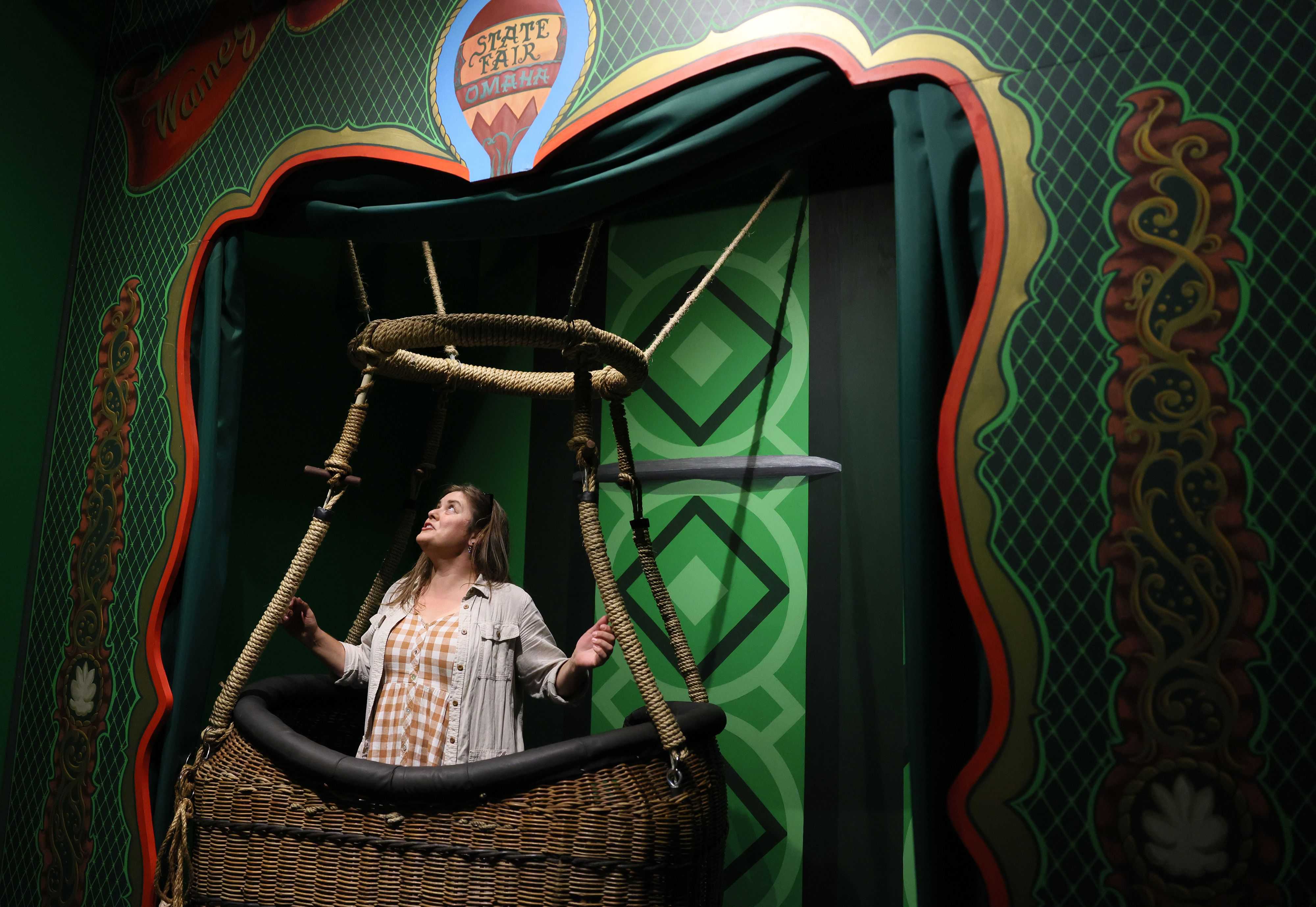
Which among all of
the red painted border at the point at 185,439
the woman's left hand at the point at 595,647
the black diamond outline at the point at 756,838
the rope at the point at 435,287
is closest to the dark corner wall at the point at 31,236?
the red painted border at the point at 185,439

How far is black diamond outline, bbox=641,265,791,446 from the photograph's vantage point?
8.60 feet

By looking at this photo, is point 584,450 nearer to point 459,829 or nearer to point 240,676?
point 459,829

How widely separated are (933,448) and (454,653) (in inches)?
43.7

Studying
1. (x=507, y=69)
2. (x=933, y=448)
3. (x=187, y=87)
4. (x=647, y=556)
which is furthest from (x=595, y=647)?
(x=187, y=87)

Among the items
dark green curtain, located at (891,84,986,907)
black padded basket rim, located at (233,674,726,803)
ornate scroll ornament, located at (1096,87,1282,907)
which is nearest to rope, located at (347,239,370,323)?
black padded basket rim, located at (233,674,726,803)

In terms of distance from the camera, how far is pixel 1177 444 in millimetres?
1362

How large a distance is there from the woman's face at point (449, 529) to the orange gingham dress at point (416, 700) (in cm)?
20

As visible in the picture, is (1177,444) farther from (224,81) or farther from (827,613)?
(224,81)

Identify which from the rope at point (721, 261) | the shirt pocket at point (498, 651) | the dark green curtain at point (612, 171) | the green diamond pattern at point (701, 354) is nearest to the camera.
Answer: the dark green curtain at point (612, 171)

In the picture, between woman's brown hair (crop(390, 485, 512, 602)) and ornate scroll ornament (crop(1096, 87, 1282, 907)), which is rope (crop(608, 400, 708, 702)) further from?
ornate scroll ornament (crop(1096, 87, 1282, 907))

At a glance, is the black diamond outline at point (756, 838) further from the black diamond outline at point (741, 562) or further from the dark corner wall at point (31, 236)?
the dark corner wall at point (31, 236)

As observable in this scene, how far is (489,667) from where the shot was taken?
2.07 m

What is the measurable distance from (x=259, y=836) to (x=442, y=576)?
78 centimetres

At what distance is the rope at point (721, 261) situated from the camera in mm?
2344
